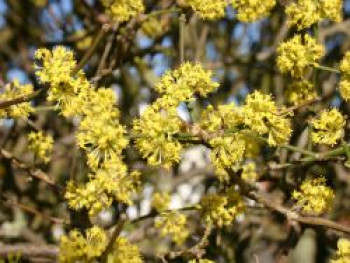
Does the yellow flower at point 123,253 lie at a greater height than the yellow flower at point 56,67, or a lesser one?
lesser

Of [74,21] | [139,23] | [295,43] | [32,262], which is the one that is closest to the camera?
[295,43]

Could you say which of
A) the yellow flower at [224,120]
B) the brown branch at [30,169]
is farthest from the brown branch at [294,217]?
the brown branch at [30,169]

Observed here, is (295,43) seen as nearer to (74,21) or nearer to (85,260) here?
(85,260)

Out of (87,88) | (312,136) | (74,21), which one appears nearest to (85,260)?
(87,88)

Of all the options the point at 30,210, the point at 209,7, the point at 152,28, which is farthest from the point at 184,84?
the point at 152,28

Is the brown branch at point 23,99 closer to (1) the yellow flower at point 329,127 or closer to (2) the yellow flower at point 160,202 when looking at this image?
(1) the yellow flower at point 329,127

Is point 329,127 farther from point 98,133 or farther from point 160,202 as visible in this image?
point 160,202
